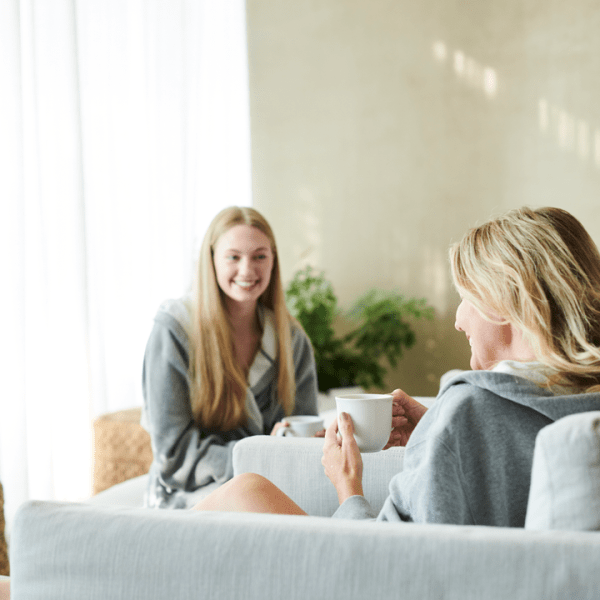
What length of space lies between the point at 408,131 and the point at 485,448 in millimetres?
3611

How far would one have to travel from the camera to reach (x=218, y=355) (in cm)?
193

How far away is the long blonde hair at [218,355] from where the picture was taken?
6.24 ft

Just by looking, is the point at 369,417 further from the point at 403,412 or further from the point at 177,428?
the point at 177,428

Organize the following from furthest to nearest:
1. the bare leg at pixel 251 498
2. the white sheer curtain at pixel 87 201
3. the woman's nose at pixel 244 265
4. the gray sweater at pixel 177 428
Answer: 1. the white sheer curtain at pixel 87 201
2. the woman's nose at pixel 244 265
3. the gray sweater at pixel 177 428
4. the bare leg at pixel 251 498

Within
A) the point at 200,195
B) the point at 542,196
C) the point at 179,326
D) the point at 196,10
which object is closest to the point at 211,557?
the point at 179,326

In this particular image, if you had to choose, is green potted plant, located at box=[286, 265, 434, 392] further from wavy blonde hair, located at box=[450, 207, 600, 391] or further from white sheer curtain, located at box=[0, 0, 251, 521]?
wavy blonde hair, located at box=[450, 207, 600, 391]

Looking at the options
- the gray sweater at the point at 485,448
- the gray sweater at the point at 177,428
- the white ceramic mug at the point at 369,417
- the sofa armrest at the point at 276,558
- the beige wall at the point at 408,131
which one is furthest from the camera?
the beige wall at the point at 408,131

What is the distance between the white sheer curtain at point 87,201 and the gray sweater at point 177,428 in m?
0.85

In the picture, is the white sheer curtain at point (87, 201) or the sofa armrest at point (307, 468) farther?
the white sheer curtain at point (87, 201)

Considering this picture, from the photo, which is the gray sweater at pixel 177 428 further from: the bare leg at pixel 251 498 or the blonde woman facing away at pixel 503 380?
the blonde woman facing away at pixel 503 380

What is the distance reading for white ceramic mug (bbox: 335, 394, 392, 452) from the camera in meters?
1.10

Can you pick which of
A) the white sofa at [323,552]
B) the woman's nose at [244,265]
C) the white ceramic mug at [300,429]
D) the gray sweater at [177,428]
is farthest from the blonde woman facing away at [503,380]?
the woman's nose at [244,265]

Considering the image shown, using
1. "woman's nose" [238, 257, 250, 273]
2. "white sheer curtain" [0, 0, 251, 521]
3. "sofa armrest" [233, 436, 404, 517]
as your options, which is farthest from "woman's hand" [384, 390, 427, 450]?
"white sheer curtain" [0, 0, 251, 521]

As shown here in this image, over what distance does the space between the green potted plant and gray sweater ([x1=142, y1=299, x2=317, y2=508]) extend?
168 centimetres
